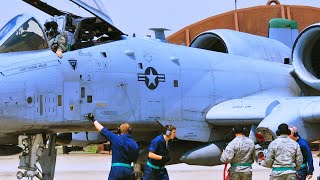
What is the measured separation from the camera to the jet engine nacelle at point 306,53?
1405 centimetres

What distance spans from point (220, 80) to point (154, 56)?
1455 millimetres

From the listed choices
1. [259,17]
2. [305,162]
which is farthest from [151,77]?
[259,17]

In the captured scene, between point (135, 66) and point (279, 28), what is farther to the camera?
point (279, 28)

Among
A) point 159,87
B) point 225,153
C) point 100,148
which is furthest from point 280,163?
point 100,148

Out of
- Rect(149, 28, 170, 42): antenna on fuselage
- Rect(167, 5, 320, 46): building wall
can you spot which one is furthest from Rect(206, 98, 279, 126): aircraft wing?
Rect(167, 5, 320, 46): building wall

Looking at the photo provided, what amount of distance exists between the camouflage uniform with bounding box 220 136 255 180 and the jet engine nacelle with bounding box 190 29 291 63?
192 inches

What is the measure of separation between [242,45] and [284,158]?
5.82 meters

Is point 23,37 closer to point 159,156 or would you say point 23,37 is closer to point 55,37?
point 55,37

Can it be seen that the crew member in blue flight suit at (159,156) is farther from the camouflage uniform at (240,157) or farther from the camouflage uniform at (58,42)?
the camouflage uniform at (58,42)

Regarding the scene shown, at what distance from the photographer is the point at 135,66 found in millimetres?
12305

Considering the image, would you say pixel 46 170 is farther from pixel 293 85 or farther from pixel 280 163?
pixel 293 85

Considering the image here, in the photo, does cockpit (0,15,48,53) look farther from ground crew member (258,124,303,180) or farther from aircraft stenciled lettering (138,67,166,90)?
ground crew member (258,124,303,180)

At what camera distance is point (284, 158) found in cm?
970

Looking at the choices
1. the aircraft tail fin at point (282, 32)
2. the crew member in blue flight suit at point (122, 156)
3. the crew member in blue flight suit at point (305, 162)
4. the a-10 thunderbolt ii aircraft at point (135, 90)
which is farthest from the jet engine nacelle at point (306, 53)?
the crew member in blue flight suit at point (122, 156)
